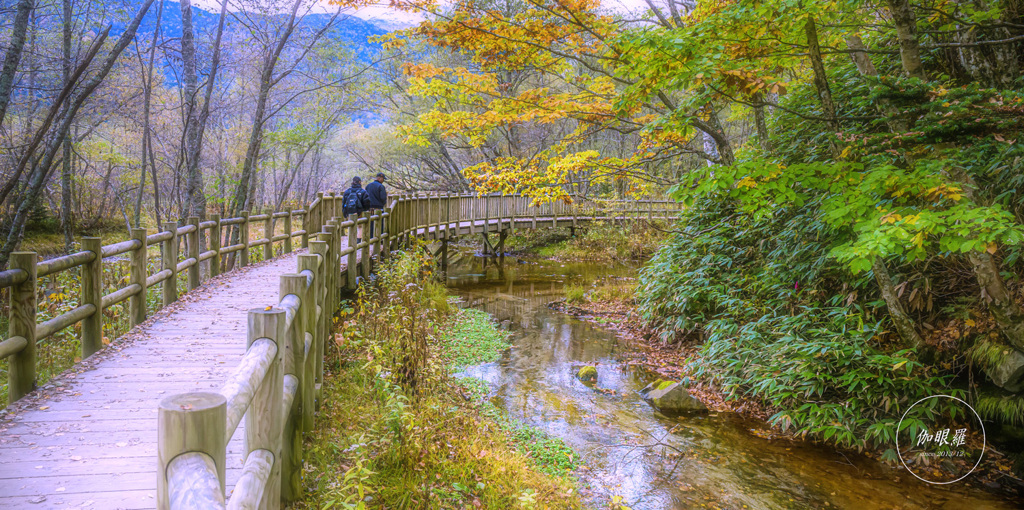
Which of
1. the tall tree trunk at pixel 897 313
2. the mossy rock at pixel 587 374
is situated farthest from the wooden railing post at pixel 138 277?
the tall tree trunk at pixel 897 313

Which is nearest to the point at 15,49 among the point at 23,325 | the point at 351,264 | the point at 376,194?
the point at 23,325

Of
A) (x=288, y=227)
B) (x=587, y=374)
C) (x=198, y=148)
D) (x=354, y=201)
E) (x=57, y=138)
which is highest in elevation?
(x=198, y=148)

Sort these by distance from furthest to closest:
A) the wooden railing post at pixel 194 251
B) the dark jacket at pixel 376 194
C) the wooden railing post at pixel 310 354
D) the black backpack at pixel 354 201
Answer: the dark jacket at pixel 376 194
the black backpack at pixel 354 201
the wooden railing post at pixel 194 251
the wooden railing post at pixel 310 354

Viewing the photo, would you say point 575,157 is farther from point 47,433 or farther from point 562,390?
point 47,433

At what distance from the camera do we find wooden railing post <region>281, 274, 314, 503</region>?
3.22m

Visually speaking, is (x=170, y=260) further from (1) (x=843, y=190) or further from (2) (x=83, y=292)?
(1) (x=843, y=190)

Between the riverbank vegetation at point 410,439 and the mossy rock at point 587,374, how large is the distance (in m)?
1.65

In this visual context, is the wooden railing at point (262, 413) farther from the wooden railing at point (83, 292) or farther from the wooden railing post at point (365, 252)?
the wooden railing post at point (365, 252)

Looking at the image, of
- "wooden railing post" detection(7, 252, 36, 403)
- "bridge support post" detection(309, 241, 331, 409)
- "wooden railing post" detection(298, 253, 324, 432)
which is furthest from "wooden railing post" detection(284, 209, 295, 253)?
"wooden railing post" detection(298, 253, 324, 432)

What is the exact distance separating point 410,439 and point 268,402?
2.47 m

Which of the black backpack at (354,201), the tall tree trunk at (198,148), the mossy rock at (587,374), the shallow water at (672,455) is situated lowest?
the shallow water at (672,455)

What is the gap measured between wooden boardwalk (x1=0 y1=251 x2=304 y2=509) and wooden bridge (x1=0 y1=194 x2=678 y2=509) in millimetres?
11

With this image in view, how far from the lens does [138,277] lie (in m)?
6.46

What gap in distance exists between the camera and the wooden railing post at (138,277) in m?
6.37
